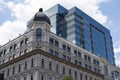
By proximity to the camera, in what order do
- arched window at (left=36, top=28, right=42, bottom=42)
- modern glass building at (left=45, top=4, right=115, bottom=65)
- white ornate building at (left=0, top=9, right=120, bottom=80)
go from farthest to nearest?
modern glass building at (left=45, top=4, right=115, bottom=65), arched window at (left=36, top=28, right=42, bottom=42), white ornate building at (left=0, top=9, right=120, bottom=80)

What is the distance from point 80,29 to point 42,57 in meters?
61.9

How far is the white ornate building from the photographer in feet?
274

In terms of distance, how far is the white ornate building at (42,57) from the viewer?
83.6 m

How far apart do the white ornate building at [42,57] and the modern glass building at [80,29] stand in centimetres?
3710

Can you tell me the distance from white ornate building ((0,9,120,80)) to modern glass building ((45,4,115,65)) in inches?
1461

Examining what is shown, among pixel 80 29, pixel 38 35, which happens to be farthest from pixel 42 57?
pixel 80 29

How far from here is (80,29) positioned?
14288 cm

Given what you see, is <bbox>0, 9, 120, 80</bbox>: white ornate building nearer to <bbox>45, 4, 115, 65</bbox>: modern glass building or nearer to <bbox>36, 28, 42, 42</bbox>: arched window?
<bbox>36, 28, 42, 42</bbox>: arched window

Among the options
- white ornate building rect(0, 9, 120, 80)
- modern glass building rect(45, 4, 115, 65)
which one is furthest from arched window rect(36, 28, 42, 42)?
modern glass building rect(45, 4, 115, 65)

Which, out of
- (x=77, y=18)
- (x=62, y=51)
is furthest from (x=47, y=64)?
(x=77, y=18)

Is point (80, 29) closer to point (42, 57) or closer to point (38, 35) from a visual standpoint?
point (38, 35)

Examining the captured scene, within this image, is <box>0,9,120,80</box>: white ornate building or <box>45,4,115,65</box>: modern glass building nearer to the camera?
<box>0,9,120,80</box>: white ornate building

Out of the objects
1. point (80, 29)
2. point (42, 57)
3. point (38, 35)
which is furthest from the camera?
point (80, 29)

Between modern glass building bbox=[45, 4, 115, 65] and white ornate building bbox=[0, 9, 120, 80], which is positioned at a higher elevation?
modern glass building bbox=[45, 4, 115, 65]
